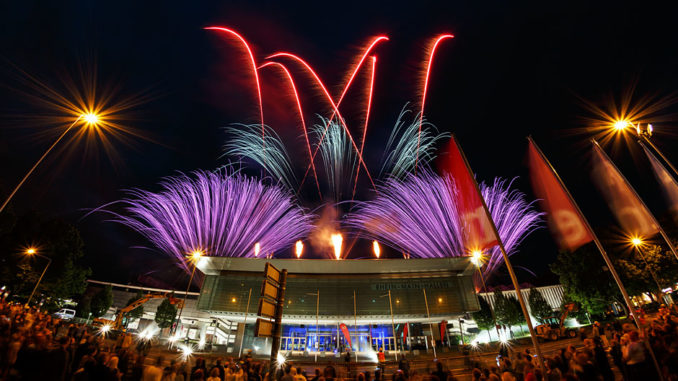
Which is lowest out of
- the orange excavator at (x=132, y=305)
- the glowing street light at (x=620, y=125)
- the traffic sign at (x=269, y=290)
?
the traffic sign at (x=269, y=290)

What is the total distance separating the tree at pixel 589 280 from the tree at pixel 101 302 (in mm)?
78828

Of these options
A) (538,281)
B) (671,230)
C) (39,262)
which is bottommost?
(39,262)

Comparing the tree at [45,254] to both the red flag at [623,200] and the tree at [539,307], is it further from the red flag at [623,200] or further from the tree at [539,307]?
the tree at [539,307]

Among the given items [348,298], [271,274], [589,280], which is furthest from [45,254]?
[589,280]

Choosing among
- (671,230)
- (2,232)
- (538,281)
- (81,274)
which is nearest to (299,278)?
(81,274)

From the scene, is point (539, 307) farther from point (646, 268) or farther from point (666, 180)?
point (666, 180)

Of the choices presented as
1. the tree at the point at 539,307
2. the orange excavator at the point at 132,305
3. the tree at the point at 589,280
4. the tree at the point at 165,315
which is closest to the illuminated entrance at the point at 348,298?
the orange excavator at the point at 132,305

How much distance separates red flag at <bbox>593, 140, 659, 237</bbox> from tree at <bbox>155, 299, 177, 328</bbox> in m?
65.1

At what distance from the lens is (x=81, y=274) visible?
3897cm

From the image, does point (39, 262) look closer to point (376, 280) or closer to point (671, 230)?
point (376, 280)

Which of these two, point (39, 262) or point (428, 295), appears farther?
point (428, 295)

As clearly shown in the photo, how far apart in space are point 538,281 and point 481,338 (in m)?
34.3

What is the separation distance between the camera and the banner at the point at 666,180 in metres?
12.2

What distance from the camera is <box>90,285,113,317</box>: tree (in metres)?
52.8
